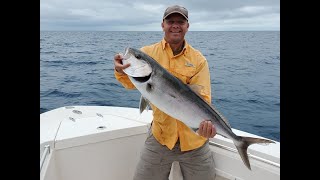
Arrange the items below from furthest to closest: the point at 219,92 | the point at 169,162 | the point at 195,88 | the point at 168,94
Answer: the point at 219,92 < the point at 169,162 < the point at 195,88 < the point at 168,94

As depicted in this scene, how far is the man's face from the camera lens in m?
3.16

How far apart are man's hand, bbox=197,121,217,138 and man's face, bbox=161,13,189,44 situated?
91 centimetres

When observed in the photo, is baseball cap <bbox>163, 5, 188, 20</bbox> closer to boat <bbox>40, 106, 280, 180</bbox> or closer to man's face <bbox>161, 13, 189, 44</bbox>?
man's face <bbox>161, 13, 189, 44</bbox>

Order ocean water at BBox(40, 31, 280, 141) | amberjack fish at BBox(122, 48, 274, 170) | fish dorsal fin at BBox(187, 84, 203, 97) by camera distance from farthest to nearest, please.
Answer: ocean water at BBox(40, 31, 280, 141), fish dorsal fin at BBox(187, 84, 203, 97), amberjack fish at BBox(122, 48, 274, 170)

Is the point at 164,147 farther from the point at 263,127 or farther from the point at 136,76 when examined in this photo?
the point at 263,127

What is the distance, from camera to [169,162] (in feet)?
10.7

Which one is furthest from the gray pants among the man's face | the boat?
the man's face

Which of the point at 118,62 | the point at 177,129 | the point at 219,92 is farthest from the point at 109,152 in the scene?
the point at 219,92

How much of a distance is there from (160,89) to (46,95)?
29.1 feet

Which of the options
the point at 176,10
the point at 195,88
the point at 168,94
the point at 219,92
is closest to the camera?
the point at 168,94

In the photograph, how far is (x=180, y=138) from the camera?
319cm

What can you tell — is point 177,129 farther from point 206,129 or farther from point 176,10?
point 176,10

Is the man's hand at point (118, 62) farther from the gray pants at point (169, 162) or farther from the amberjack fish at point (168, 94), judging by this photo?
the gray pants at point (169, 162)

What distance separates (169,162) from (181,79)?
0.82 m
